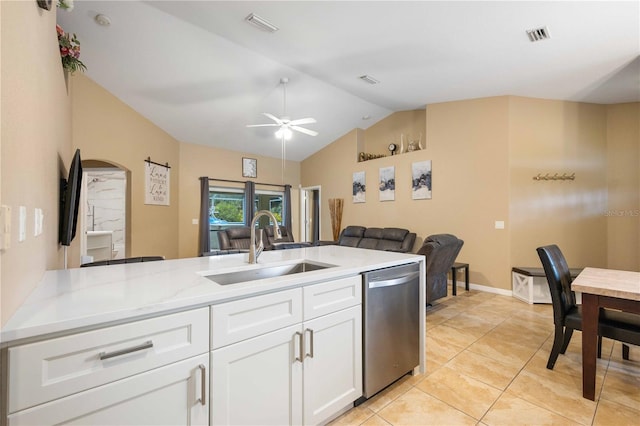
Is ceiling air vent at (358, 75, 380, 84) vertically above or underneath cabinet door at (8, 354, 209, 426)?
above

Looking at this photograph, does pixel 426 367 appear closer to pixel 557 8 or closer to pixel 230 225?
pixel 557 8

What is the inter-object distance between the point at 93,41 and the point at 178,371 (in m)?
3.92

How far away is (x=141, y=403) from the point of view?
3.19ft

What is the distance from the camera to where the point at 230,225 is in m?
6.50

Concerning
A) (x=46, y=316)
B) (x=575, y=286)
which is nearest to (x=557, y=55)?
(x=575, y=286)

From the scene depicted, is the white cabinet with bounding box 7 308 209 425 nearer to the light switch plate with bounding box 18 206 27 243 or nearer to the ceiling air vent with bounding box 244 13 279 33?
the light switch plate with bounding box 18 206 27 243

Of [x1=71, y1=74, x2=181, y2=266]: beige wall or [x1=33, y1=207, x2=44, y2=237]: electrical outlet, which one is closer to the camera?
[x1=33, y1=207, x2=44, y2=237]: electrical outlet

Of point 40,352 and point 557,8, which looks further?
point 557,8

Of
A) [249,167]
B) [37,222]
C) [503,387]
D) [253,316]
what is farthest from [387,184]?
[37,222]

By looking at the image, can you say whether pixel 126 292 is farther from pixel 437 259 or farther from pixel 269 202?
pixel 269 202

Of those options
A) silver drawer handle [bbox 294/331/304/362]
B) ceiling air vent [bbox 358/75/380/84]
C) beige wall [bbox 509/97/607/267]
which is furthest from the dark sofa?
silver drawer handle [bbox 294/331/304/362]

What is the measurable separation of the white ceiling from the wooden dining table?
8.08 feet

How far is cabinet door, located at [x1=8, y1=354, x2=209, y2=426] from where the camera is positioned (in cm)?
82

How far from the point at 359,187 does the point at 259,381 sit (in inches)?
215
